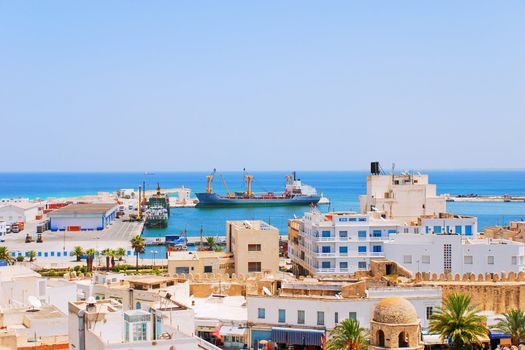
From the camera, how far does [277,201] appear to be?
174250mm

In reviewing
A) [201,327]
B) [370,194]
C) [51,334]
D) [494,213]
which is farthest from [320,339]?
[494,213]

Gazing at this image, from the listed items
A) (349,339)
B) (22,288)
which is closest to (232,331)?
(349,339)

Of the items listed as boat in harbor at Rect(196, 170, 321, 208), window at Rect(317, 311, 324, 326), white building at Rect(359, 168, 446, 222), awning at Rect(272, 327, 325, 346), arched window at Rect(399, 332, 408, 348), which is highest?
white building at Rect(359, 168, 446, 222)

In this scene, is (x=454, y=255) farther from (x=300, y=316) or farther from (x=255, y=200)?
(x=255, y=200)

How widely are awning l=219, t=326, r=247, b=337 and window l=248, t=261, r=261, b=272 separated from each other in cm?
1494

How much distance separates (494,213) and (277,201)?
51792 millimetres

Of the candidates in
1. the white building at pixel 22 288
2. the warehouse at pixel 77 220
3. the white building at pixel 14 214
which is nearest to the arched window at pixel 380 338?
→ the white building at pixel 22 288

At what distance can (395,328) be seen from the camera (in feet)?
68.7

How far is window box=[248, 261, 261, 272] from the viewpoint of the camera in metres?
48.5

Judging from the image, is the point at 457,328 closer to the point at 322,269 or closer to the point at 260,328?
the point at 260,328

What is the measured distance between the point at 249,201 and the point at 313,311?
14164 centimetres

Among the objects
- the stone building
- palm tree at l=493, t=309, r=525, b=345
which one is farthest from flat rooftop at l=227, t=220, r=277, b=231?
the stone building

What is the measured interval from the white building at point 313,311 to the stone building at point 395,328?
11.9 m

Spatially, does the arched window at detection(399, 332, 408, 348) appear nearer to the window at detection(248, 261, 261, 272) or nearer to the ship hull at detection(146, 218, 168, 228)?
the window at detection(248, 261, 261, 272)
